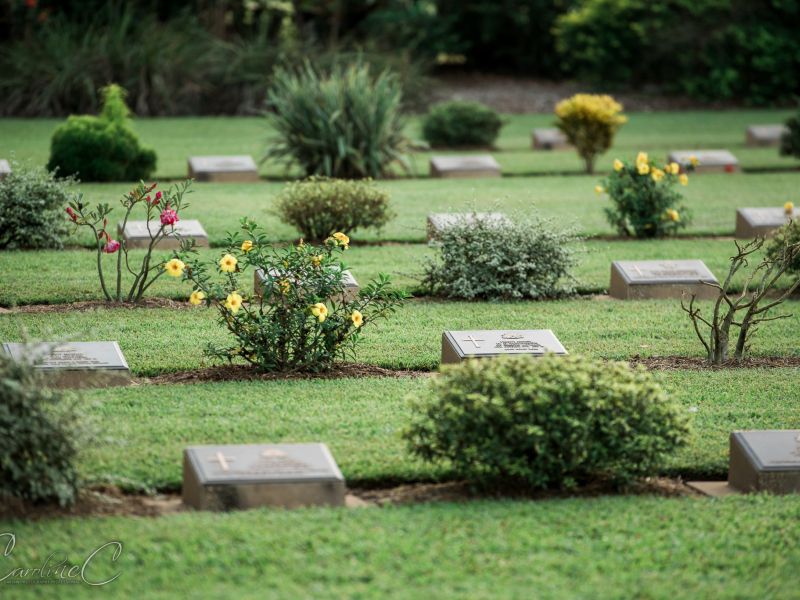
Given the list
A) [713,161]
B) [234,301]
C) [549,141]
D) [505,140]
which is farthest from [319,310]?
[505,140]

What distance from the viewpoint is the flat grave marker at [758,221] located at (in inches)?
497

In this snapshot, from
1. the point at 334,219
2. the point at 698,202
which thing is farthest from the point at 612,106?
the point at 334,219

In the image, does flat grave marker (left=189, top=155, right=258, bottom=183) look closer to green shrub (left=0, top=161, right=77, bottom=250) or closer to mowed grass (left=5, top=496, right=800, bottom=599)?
green shrub (left=0, top=161, right=77, bottom=250)

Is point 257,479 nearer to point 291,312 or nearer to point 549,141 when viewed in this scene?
point 291,312

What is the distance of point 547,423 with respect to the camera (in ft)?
17.9

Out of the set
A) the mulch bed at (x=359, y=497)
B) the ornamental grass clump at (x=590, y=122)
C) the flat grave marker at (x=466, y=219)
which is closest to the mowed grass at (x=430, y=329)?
the flat grave marker at (x=466, y=219)

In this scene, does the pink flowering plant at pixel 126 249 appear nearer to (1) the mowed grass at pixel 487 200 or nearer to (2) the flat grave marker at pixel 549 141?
(1) the mowed grass at pixel 487 200

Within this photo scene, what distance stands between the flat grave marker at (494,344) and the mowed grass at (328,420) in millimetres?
274

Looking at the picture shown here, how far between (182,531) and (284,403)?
1.83 metres

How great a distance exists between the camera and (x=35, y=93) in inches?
822

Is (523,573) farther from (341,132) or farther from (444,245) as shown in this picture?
(341,132)

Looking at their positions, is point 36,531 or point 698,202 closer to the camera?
point 36,531

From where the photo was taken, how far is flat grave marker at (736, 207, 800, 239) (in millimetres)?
12633

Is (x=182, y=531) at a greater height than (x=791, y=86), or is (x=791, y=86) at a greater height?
(x=791, y=86)
